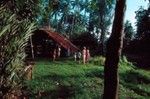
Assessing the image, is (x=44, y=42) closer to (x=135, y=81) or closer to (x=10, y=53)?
(x=135, y=81)

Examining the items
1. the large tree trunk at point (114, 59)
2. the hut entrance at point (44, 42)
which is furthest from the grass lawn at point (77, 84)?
the hut entrance at point (44, 42)

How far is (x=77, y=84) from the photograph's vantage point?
24.1 metres

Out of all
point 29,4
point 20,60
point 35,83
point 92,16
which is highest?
point 92,16

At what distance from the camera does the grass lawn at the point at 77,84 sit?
847 inches

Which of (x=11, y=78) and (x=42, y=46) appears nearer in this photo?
(x=11, y=78)

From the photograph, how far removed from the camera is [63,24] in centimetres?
10531

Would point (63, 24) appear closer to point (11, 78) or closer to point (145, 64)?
point (145, 64)

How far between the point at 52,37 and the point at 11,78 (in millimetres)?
33455

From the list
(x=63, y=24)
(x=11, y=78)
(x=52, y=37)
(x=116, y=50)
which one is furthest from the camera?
(x=63, y=24)

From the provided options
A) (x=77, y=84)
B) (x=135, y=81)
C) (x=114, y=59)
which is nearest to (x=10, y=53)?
(x=114, y=59)

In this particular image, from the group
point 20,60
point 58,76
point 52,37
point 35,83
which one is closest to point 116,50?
point 20,60

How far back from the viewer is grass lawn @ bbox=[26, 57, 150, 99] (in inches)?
847

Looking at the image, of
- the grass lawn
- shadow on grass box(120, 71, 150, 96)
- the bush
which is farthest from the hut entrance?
the bush

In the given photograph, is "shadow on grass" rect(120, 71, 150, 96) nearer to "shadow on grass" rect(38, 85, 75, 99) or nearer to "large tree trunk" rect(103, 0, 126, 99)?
"shadow on grass" rect(38, 85, 75, 99)
